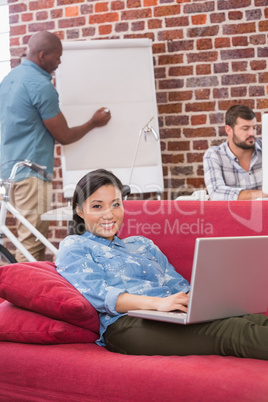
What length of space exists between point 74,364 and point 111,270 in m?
0.38

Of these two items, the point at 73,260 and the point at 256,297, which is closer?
the point at 256,297

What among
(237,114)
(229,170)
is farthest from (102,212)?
(237,114)

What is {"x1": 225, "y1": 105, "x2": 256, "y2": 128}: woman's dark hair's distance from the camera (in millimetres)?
3629

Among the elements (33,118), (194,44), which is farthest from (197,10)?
(33,118)

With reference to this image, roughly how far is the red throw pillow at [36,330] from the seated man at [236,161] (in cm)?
186

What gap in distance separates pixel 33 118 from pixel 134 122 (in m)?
0.74

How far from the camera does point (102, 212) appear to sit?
189cm

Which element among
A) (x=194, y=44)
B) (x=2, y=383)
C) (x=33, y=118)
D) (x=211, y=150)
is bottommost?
(x=2, y=383)

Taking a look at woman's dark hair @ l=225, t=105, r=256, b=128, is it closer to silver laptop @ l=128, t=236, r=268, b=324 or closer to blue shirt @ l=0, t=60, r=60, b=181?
blue shirt @ l=0, t=60, r=60, b=181

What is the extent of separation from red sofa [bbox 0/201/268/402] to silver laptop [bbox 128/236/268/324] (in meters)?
0.12

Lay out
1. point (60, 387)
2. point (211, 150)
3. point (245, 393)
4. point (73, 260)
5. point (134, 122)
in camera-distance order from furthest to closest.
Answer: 1. point (134, 122)
2. point (211, 150)
3. point (73, 260)
4. point (60, 387)
5. point (245, 393)

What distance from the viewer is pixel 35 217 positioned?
3.51 m

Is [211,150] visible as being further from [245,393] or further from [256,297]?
[245,393]

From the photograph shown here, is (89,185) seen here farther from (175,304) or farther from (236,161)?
(236,161)
